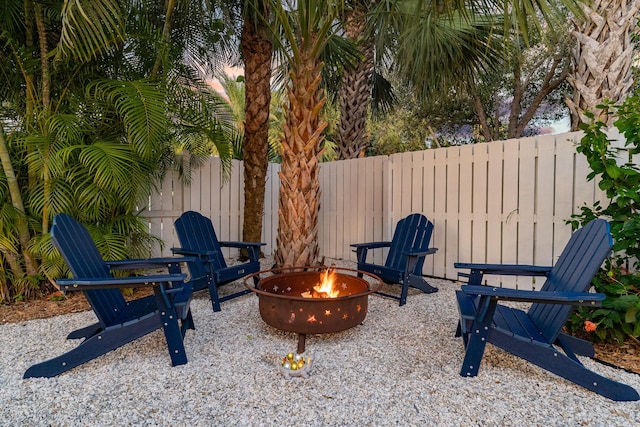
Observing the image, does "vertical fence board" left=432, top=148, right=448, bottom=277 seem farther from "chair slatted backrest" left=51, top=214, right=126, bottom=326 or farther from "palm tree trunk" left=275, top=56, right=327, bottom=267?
"chair slatted backrest" left=51, top=214, right=126, bottom=326

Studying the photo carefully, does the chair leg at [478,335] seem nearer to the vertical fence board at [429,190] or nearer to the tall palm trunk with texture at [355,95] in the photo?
the vertical fence board at [429,190]

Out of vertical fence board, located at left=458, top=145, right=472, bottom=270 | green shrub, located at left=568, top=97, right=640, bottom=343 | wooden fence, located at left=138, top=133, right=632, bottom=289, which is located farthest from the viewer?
vertical fence board, located at left=458, top=145, right=472, bottom=270

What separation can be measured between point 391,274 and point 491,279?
4.68 feet

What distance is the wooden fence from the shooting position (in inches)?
→ 138

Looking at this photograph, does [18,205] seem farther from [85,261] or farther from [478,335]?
[478,335]

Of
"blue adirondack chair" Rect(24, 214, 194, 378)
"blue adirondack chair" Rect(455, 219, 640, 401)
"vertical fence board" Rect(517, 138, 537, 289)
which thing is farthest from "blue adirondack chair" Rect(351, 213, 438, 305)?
"blue adirondack chair" Rect(24, 214, 194, 378)

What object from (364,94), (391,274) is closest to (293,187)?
(391,274)

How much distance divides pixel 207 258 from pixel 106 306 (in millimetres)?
1057

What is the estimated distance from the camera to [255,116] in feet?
16.0

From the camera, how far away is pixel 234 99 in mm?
17047

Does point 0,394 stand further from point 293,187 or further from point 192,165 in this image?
point 192,165

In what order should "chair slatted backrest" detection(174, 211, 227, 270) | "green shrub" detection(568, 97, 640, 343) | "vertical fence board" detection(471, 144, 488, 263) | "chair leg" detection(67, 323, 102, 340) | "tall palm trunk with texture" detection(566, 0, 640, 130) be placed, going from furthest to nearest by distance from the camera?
"vertical fence board" detection(471, 144, 488, 263), "tall palm trunk with texture" detection(566, 0, 640, 130), "chair slatted backrest" detection(174, 211, 227, 270), "chair leg" detection(67, 323, 102, 340), "green shrub" detection(568, 97, 640, 343)

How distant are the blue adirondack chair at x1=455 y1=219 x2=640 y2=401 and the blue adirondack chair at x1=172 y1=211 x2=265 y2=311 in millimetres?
2104

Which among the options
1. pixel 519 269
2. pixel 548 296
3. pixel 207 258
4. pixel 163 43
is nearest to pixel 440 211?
pixel 519 269
